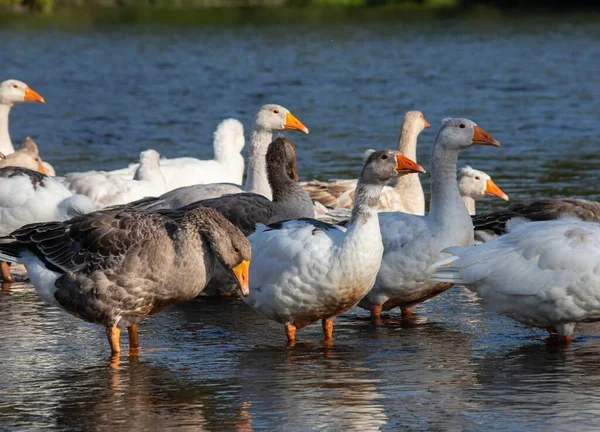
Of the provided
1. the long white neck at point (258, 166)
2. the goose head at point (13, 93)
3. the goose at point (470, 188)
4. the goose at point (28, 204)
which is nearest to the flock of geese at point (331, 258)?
the goose at point (28, 204)

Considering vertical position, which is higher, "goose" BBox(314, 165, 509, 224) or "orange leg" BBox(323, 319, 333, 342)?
"goose" BBox(314, 165, 509, 224)

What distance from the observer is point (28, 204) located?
41.0ft

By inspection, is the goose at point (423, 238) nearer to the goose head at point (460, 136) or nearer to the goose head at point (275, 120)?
the goose head at point (460, 136)

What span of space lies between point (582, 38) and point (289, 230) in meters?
41.4

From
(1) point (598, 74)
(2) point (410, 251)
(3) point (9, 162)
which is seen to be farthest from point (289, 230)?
(1) point (598, 74)

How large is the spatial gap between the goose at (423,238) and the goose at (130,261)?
1985mm

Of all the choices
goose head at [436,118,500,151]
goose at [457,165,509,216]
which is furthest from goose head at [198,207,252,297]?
goose at [457,165,509,216]

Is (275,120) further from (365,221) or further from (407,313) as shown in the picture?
(365,221)

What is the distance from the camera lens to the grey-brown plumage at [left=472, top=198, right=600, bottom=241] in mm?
11414

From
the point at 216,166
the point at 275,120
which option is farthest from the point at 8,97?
the point at 275,120

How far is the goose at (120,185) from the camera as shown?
14742mm

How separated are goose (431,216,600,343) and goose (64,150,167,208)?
6.00 meters

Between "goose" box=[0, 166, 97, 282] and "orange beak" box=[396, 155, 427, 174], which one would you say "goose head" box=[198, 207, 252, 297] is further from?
"goose" box=[0, 166, 97, 282]

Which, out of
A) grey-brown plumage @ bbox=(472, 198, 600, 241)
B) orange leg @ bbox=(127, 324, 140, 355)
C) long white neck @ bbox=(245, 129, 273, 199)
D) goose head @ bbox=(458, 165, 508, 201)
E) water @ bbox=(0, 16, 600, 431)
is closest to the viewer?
water @ bbox=(0, 16, 600, 431)
